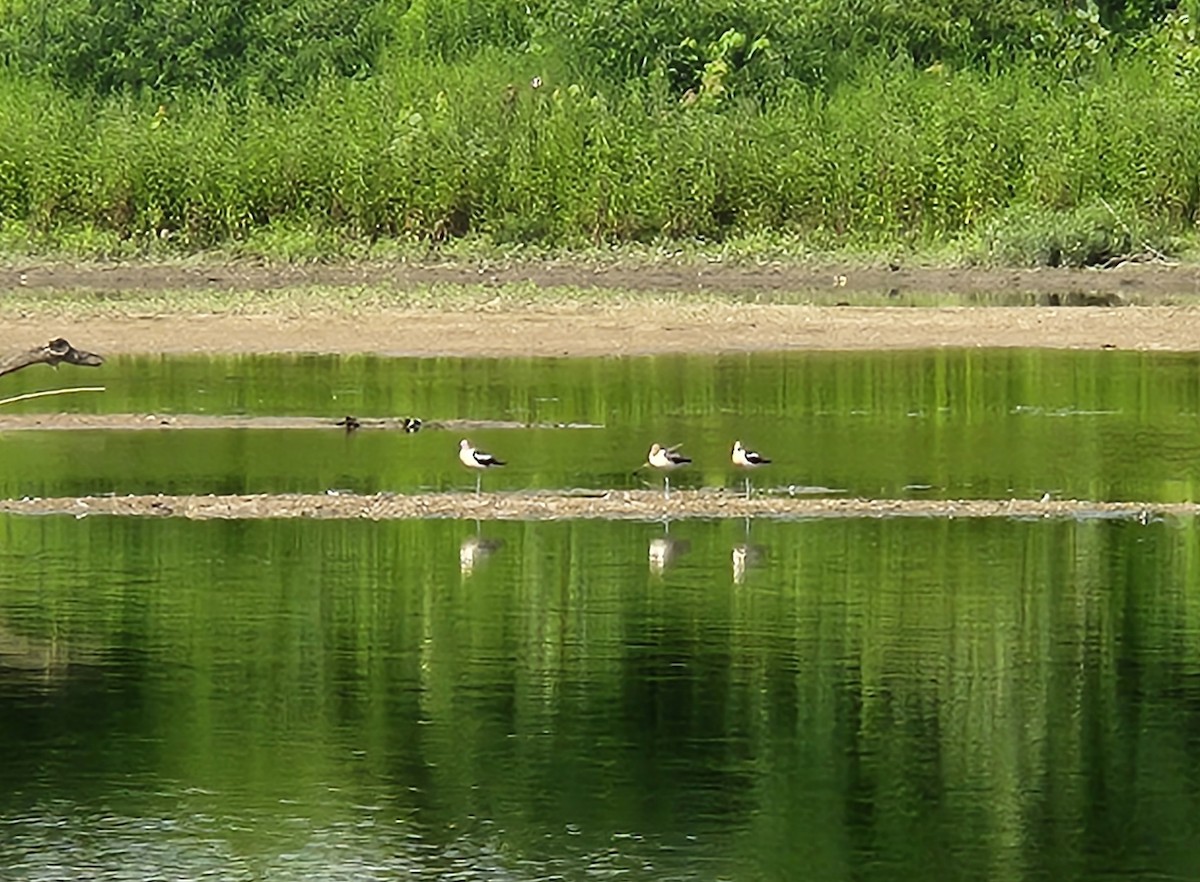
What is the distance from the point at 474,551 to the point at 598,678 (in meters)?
2.95

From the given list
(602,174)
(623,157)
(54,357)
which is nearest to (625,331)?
(602,174)

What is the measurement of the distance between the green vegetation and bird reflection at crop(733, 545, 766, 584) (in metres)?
16.6

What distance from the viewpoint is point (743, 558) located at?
14.0m

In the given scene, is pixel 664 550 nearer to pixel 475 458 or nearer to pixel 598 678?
pixel 475 458

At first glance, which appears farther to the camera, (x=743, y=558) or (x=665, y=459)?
(x=665, y=459)

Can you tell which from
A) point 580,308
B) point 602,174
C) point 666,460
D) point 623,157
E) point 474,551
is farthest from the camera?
point 623,157

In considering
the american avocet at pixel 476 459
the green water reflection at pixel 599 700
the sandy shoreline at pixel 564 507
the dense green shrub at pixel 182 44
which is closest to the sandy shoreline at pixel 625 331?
the american avocet at pixel 476 459

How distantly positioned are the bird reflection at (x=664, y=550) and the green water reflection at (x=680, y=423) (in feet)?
5.77

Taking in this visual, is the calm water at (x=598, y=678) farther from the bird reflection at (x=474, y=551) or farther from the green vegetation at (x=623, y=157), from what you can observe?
the green vegetation at (x=623, y=157)

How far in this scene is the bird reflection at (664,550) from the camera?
1391 cm

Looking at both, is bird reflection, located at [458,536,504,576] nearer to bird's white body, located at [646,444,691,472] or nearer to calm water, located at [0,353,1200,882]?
calm water, located at [0,353,1200,882]

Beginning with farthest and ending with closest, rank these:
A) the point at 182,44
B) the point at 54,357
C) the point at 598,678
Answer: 1. the point at 182,44
2. the point at 54,357
3. the point at 598,678

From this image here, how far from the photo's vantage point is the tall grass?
1258 inches

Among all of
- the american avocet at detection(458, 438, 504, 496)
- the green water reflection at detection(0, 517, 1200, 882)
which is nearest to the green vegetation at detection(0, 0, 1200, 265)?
the american avocet at detection(458, 438, 504, 496)
